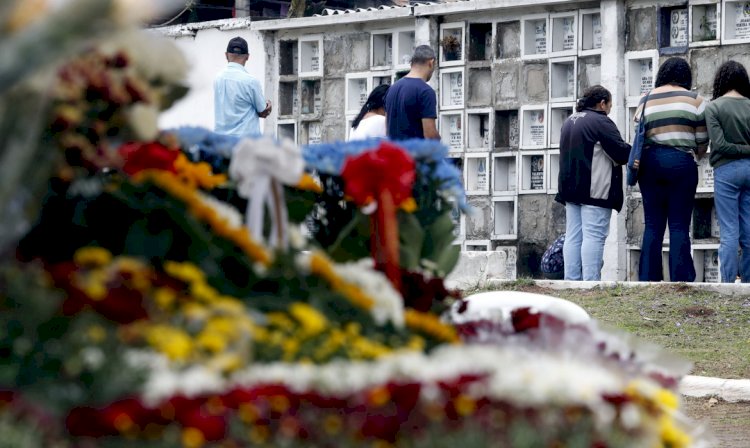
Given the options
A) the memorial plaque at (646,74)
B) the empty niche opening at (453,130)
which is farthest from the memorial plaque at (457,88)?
the memorial plaque at (646,74)

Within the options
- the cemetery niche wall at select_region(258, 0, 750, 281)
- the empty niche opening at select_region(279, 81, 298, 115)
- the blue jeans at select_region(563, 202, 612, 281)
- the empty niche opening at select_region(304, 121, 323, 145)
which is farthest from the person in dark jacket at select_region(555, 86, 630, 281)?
the empty niche opening at select_region(279, 81, 298, 115)

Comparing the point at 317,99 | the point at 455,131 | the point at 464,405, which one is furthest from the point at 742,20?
the point at 464,405

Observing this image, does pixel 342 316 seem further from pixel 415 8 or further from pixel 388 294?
pixel 415 8

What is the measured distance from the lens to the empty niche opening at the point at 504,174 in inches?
504

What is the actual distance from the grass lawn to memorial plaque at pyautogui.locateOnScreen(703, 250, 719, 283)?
2.33 metres

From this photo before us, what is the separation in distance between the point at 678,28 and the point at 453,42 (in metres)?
2.29

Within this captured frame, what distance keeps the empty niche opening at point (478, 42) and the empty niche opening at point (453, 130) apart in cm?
60

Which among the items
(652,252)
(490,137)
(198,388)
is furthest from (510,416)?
(490,137)

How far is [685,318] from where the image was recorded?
8.77 metres

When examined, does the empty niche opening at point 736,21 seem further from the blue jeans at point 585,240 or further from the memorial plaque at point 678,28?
the blue jeans at point 585,240

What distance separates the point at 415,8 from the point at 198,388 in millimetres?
10998

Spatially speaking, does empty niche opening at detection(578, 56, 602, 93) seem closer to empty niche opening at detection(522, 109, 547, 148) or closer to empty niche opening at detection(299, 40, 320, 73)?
empty niche opening at detection(522, 109, 547, 148)

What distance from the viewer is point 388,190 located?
3494mm

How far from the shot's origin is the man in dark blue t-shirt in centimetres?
878
